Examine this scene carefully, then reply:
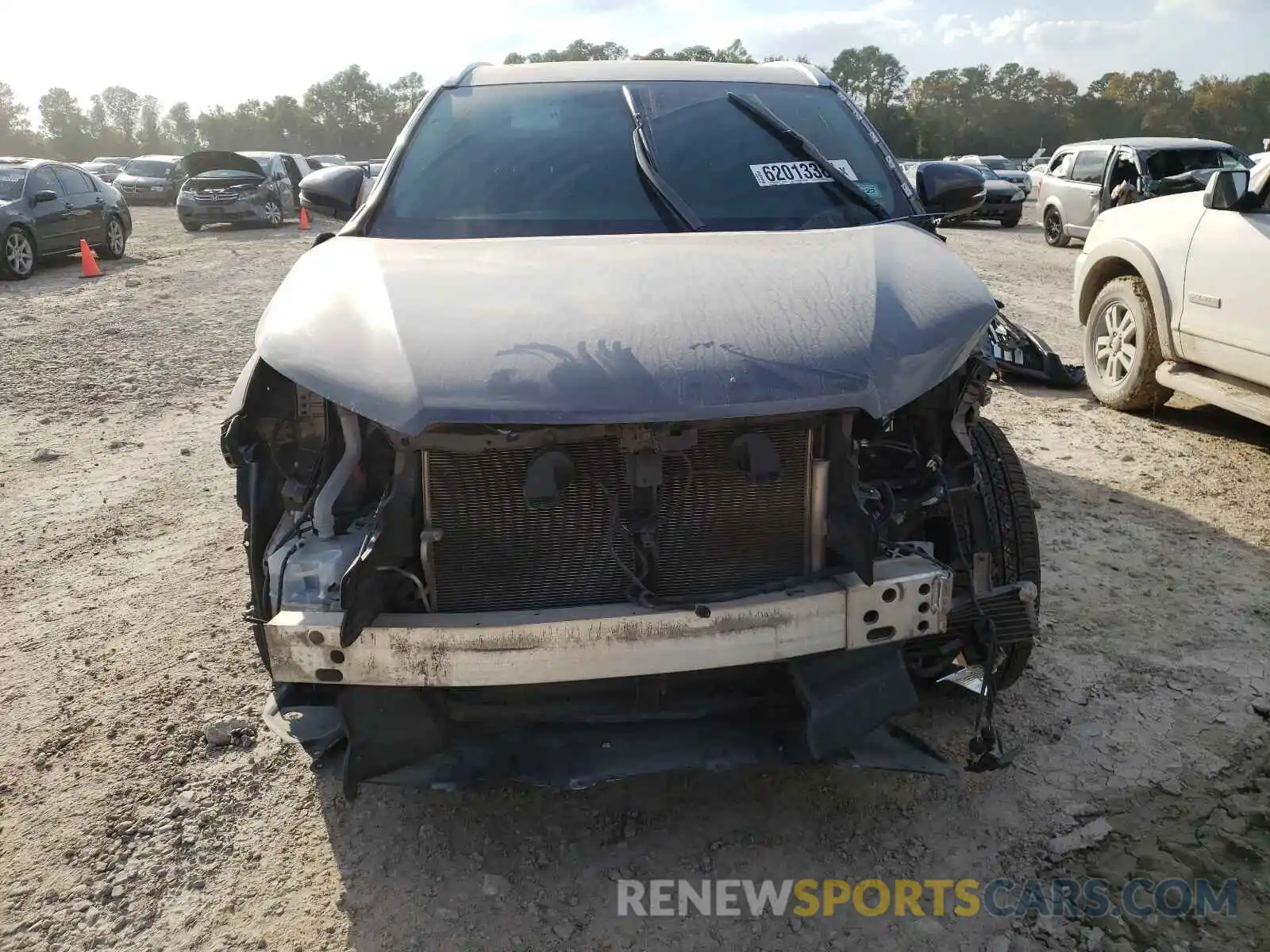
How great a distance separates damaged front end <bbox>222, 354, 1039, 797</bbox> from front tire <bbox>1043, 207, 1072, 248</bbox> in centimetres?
1538

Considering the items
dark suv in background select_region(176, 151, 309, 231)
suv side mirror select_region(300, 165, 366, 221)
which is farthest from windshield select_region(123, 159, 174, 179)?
suv side mirror select_region(300, 165, 366, 221)

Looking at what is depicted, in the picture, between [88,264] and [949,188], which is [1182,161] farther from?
[88,264]

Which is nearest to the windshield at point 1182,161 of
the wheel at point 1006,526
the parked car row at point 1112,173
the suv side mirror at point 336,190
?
the parked car row at point 1112,173

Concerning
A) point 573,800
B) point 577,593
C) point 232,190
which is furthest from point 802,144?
point 232,190

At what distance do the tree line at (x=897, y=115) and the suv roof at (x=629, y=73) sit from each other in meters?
53.0

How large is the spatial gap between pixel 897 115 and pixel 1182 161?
5166 centimetres

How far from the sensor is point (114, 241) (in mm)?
14266

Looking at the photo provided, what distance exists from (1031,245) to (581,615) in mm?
16302

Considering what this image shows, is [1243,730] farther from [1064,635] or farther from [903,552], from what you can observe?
[903,552]

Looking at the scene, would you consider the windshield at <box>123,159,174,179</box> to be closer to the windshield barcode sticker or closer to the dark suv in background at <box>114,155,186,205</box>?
the dark suv in background at <box>114,155,186,205</box>

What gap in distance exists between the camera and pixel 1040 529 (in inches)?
173

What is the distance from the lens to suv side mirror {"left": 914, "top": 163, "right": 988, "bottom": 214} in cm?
373

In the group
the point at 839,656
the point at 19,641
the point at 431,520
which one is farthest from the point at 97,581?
the point at 839,656

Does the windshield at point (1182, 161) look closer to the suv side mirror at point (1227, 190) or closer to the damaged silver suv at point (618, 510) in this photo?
the suv side mirror at point (1227, 190)
